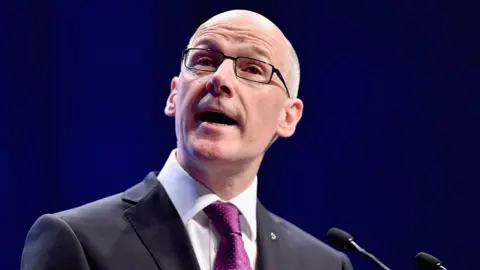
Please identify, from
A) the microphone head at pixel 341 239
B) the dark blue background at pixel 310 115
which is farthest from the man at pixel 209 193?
the dark blue background at pixel 310 115

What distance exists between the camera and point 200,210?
1809mm

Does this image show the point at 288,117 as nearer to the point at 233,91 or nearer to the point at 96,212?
the point at 233,91

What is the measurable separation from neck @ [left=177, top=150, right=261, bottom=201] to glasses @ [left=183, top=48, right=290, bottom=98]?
216mm

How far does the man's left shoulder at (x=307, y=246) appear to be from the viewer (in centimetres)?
202

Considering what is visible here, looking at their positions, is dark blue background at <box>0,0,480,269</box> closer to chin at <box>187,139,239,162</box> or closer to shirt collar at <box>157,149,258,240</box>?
shirt collar at <box>157,149,258,240</box>

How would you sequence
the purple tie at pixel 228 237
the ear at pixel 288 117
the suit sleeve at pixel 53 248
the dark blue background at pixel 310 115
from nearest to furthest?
the suit sleeve at pixel 53 248, the purple tie at pixel 228 237, the ear at pixel 288 117, the dark blue background at pixel 310 115

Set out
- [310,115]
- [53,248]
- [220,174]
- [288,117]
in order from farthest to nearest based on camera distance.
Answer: [310,115]
[288,117]
[220,174]
[53,248]

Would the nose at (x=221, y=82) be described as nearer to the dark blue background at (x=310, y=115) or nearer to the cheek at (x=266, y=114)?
the cheek at (x=266, y=114)

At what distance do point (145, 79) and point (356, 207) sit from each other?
3.41ft

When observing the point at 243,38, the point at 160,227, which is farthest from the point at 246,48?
the point at 160,227

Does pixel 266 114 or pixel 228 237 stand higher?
pixel 266 114

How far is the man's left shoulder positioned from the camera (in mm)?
2018

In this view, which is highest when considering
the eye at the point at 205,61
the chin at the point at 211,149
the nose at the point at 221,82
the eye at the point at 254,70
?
the eye at the point at 205,61

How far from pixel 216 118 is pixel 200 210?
22cm
